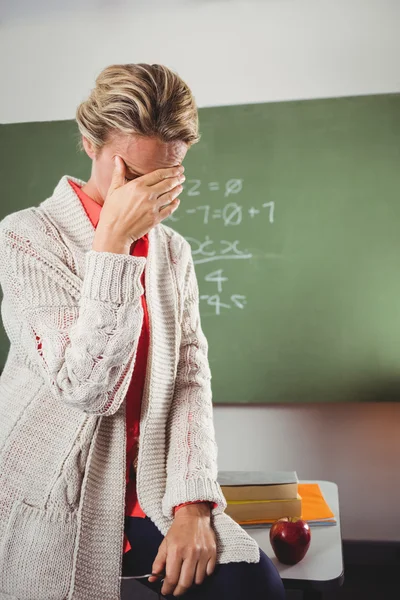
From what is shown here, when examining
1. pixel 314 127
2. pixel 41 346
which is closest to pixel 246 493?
pixel 41 346

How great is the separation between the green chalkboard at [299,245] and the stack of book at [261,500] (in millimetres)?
1045

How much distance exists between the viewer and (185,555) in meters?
0.93

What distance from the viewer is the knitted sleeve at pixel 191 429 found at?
1024mm

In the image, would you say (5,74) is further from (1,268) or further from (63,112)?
(1,268)

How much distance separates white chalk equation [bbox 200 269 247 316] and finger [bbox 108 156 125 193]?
1350 mm

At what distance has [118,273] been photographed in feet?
3.20

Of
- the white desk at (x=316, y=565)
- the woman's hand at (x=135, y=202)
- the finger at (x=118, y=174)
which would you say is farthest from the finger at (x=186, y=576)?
the finger at (x=118, y=174)

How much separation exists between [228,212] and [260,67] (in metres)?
0.61

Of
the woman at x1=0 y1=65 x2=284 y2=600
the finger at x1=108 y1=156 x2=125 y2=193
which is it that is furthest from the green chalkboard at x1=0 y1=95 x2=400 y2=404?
the finger at x1=108 y1=156 x2=125 y2=193

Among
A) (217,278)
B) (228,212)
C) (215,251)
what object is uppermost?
(228,212)

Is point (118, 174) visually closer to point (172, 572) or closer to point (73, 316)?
point (73, 316)

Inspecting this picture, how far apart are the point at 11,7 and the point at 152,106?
6.04 ft

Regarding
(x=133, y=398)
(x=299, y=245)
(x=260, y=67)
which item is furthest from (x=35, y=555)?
(x=260, y=67)

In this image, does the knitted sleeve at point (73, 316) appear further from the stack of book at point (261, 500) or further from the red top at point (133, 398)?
the stack of book at point (261, 500)
